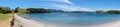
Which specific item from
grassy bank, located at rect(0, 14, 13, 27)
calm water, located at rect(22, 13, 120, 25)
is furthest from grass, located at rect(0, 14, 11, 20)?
calm water, located at rect(22, 13, 120, 25)

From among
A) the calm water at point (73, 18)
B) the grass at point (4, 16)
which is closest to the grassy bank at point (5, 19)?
the grass at point (4, 16)

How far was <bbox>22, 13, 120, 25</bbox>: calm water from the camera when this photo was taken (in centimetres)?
181

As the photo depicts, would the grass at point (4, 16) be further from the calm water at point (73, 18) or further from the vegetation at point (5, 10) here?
the calm water at point (73, 18)

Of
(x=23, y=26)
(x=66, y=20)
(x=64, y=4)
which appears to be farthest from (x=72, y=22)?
(x=23, y=26)

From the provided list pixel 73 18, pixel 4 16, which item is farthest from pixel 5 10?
pixel 73 18

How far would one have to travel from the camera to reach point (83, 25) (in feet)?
6.09

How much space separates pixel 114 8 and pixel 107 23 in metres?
0.16

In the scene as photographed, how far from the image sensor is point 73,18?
5.99 feet

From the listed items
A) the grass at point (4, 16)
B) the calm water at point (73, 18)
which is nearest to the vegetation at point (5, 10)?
the grass at point (4, 16)

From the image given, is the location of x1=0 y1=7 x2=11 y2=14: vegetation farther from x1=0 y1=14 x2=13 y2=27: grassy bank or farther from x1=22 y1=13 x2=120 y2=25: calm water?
x1=22 y1=13 x2=120 y2=25: calm water

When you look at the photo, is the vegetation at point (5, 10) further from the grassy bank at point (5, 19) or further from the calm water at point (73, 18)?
the calm water at point (73, 18)

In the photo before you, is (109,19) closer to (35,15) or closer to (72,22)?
(72,22)

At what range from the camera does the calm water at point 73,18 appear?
5.94 ft

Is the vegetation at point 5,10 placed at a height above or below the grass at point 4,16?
above
